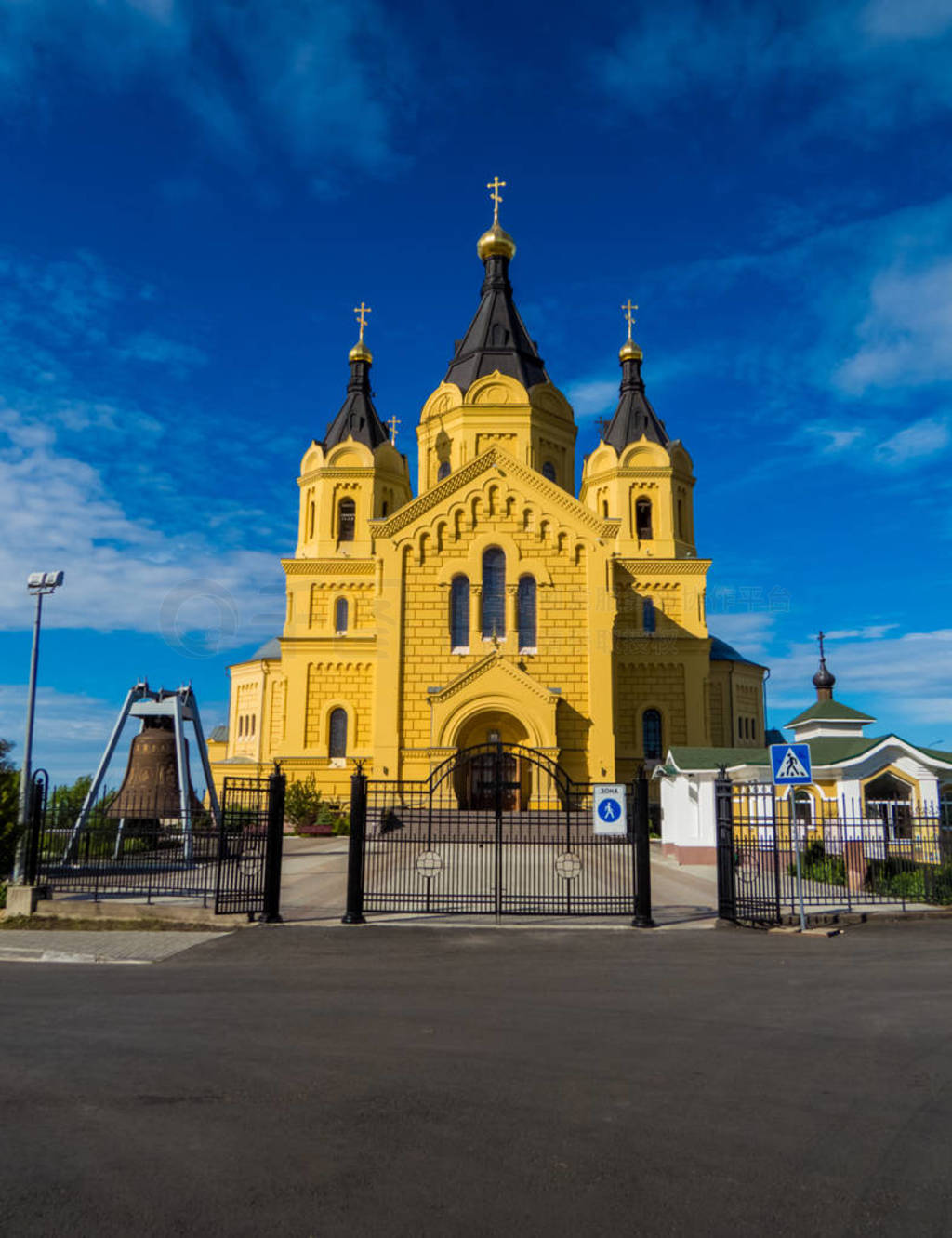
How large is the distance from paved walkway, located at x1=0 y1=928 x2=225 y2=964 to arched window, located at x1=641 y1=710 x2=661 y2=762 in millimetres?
25901

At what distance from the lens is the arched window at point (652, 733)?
36.7 metres

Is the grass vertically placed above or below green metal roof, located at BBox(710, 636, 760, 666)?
below

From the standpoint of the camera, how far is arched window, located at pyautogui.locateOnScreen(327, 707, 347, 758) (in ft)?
119

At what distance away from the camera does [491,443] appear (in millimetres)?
38031

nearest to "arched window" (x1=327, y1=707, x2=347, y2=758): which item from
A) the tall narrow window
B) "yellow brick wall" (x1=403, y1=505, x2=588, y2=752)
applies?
"yellow brick wall" (x1=403, y1=505, x2=588, y2=752)

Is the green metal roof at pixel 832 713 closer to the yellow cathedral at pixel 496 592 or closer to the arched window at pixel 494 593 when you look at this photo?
the yellow cathedral at pixel 496 592

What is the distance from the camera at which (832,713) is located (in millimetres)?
37656

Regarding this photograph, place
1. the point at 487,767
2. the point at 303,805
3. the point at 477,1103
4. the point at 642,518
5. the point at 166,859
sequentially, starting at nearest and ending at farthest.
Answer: the point at 477,1103
the point at 166,859
the point at 487,767
the point at 303,805
the point at 642,518

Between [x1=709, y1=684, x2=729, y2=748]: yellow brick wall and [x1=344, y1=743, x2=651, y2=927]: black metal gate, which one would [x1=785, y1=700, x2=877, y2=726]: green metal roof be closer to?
[x1=709, y1=684, x2=729, y2=748]: yellow brick wall

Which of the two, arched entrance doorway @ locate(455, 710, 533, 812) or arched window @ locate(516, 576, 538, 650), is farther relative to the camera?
arched window @ locate(516, 576, 538, 650)

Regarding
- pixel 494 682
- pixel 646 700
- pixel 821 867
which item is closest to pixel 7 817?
pixel 821 867

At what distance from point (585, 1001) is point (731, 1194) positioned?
415cm

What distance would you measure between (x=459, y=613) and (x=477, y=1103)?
27960 millimetres

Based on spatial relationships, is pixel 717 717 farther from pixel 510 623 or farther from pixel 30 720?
pixel 30 720
